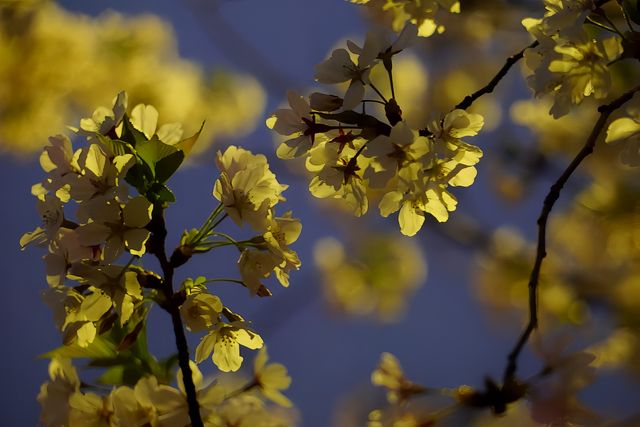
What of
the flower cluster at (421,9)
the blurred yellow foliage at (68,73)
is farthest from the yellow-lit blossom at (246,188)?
the blurred yellow foliage at (68,73)

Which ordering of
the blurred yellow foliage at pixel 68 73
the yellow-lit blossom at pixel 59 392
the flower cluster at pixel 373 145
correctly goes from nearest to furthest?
1. the flower cluster at pixel 373 145
2. the yellow-lit blossom at pixel 59 392
3. the blurred yellow foliage at pixel 68 73

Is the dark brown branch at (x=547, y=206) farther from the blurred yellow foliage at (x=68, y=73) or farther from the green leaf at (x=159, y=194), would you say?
the blurred yellow foliage at (x=68, y=73)

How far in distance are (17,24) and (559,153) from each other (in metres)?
1.16

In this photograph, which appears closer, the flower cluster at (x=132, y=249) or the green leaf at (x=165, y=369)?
the flower cluster at (x=132, y=249)

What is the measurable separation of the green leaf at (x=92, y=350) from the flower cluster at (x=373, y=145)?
25cm

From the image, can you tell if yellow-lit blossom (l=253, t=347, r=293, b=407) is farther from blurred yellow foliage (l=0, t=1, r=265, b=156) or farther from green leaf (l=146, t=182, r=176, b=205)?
blurred yellow foliage (l=0, t=1, r=265, b=156)

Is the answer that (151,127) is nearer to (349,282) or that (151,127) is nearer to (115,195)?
(115,195)

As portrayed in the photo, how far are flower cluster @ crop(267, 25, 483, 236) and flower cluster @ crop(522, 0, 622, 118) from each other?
0.21 feet

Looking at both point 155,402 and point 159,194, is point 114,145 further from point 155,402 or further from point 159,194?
point 155,402

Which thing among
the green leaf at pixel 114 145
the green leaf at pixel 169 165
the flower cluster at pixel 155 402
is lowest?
the flower cluster at pixel 155 402

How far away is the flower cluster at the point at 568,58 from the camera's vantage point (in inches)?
22.1

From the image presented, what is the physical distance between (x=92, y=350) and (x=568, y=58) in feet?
1.62

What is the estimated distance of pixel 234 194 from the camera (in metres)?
0.61

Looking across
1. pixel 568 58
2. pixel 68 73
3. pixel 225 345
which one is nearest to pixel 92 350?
Answer: pixel 225 345
